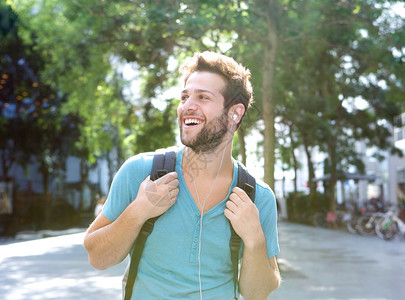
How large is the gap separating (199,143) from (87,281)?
26.2ft

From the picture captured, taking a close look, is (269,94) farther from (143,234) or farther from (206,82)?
(143,234)

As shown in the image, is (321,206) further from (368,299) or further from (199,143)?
(199,143)

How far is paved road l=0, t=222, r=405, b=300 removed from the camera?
331 inches

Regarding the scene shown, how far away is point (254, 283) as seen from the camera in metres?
2.13

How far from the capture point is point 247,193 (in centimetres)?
209

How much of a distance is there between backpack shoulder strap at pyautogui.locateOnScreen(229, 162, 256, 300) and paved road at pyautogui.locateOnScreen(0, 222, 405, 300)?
4.63m

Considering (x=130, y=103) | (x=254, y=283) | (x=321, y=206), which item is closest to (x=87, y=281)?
(x=254, y=283)

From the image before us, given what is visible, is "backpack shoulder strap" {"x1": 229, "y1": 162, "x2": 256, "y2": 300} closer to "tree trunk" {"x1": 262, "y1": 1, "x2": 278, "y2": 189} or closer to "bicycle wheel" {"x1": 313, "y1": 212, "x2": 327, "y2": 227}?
"tree trunk" {"x1": 262, "y1": 1, "x2": 278, "y2": 189}

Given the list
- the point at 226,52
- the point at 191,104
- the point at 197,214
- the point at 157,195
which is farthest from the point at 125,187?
the point at 226,52

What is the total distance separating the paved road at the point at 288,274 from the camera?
8414 millimetres

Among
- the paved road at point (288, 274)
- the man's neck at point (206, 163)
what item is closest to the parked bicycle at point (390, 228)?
the paved road at point (288, 274)

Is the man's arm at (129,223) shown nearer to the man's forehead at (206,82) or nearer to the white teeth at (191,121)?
the white teeth at (191,121)

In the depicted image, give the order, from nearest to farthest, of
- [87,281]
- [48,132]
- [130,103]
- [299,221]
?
1. [87,281]
2. [130,103]
3. [48,132]
4. [299,221]

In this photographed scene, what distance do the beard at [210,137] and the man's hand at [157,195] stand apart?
0.44 ft
